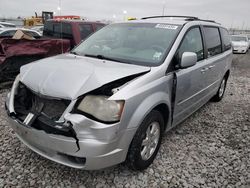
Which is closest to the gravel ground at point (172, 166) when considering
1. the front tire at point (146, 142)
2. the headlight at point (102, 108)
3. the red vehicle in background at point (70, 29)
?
the front tire at point (146, 142)

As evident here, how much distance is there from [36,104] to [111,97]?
83 centimetres

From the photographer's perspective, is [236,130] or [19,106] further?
[236,130]

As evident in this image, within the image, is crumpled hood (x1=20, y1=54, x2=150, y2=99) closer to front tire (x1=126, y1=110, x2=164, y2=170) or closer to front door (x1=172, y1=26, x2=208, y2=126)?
front tire (x1=126, y1=110, x2=164, y2=170)

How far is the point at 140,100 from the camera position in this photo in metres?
2.27

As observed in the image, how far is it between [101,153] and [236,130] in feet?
9.29

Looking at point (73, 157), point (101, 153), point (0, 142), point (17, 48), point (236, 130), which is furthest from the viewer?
point (17, 48)

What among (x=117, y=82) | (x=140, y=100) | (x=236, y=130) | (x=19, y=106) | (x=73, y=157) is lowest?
(x=236, y=130)

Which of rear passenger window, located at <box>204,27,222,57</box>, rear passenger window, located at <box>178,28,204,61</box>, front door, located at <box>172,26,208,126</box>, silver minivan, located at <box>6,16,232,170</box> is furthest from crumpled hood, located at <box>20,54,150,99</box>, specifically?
rear passenger window, located at <box>204,27,222,57</box>

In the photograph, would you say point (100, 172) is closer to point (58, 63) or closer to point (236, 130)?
point (58, 63)

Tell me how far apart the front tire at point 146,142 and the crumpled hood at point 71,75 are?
0.55 meters

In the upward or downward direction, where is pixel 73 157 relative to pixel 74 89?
downward

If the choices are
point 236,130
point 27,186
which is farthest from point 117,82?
point 236,130

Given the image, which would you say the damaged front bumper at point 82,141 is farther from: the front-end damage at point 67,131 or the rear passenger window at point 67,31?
the rear passenger window at point 67,31

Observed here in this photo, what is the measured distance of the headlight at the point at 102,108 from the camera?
2062 mm
